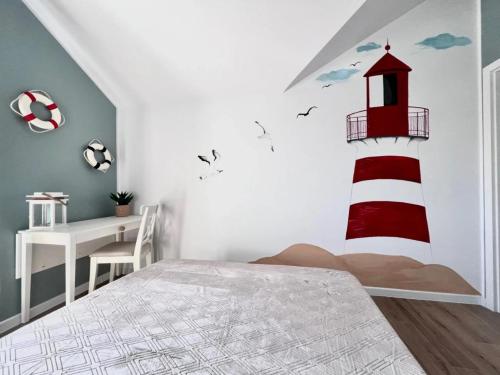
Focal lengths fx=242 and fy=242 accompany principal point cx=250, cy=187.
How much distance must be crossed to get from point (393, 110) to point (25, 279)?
3.27 meters

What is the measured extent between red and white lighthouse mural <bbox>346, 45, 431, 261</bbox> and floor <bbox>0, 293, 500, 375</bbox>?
43cm

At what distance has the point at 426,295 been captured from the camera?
212 centimetres

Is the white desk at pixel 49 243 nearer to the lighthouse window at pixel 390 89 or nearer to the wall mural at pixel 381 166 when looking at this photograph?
the wall mural at pixel 381 166

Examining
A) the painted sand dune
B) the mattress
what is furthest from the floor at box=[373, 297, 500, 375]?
the mattress

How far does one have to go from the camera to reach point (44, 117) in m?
2.00

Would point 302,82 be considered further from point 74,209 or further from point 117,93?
point 74,209

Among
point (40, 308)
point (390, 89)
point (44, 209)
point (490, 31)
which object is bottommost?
point (40, 308)

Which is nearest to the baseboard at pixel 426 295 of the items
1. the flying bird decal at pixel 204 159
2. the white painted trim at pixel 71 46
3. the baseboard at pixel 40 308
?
the flying bird decal at pixel 204 159

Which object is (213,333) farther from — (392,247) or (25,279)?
(392,247)

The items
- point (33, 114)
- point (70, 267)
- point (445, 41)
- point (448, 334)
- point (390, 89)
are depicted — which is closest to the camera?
point (448, 334)

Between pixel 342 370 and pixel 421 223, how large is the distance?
193 centimetres

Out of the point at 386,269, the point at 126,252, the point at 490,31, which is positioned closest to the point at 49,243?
the point at 126,252

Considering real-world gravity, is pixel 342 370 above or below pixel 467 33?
Result: below

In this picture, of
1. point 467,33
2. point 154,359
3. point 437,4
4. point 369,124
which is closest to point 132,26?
point 369,124
